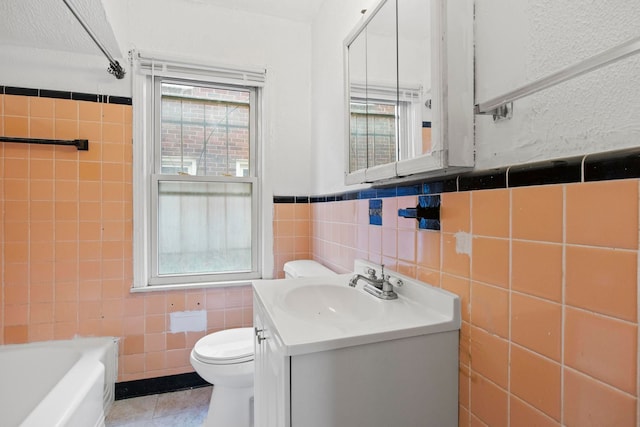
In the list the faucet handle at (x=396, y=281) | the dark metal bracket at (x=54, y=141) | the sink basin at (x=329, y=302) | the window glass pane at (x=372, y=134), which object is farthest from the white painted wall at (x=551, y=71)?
the dark metal bracket at (x=54, y=141)

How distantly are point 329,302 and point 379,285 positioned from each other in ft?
0.78

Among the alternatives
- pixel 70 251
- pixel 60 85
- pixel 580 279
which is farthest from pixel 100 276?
pixel 580 279

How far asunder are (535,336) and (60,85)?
2.51 meters

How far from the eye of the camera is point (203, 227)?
2.13 metres

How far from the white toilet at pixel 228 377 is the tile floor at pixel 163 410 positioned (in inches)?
7.7

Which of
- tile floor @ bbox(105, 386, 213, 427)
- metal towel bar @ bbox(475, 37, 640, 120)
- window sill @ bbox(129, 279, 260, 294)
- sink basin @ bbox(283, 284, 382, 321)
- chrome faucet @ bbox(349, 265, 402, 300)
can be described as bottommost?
tile floor @ bbox(105, 386, 213, 427)

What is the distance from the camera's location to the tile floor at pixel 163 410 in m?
1.68

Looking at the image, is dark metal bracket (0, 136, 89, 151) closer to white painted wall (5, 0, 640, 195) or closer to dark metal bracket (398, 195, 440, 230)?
white painted wall (5, 0, 640, 195)

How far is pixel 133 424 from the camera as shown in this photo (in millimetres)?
1664

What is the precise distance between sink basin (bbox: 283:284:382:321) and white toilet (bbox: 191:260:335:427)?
484 millimetres

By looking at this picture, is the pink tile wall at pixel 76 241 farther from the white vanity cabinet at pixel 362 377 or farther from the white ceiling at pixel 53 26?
the white vanity cabinet at pixel 362 377

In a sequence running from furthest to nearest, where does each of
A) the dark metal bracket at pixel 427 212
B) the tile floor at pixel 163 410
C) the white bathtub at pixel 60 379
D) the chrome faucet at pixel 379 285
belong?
the tile floor at pixel 163 410 < the white bathtub at pixel 60 379 < the chrome faucet at pixel 379 285 < the dark metal bracket at pixel 427 212

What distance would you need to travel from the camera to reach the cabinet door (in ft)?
2.41

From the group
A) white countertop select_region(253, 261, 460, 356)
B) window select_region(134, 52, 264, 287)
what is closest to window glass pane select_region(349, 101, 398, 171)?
white countertop select_region(253, 261, 460, 356)
